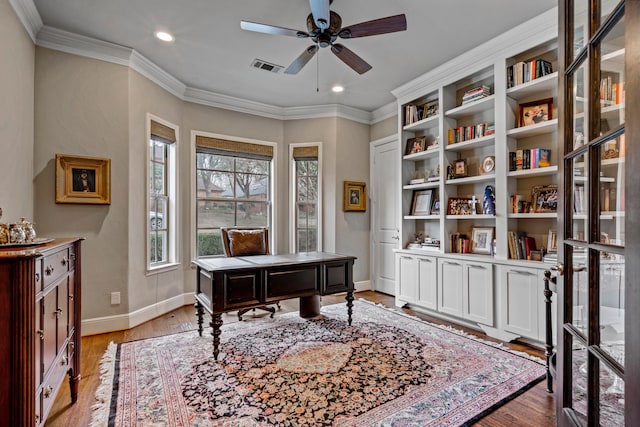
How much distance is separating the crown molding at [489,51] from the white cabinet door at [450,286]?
6.86ft

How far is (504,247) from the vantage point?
303 centimetres

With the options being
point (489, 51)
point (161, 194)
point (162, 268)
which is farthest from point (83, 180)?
point (489, 51)

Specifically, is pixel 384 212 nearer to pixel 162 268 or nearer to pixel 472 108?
pixel 472 108

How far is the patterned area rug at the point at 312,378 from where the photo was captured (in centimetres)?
181

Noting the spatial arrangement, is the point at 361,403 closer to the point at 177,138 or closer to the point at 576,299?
the point at 576,299

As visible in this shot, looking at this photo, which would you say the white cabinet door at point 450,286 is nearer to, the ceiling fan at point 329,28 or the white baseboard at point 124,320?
the ceiling fan at point 329,28

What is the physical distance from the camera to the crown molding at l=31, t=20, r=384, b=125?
9.71ft

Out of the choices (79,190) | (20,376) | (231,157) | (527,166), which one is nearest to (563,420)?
(20,376)

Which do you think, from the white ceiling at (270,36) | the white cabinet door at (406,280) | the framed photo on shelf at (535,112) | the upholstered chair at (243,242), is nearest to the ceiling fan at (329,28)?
the white ceiling at (270,36)

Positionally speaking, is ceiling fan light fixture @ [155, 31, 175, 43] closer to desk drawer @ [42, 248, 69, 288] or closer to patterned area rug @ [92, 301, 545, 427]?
desk drawer @ [42, 248, 69, 288]

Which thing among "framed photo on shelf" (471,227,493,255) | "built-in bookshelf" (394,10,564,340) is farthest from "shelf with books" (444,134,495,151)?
"framed photo on shelf" (471,227,493,255)

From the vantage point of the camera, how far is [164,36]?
301cm

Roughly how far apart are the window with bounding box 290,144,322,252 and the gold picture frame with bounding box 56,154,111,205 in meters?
2.45

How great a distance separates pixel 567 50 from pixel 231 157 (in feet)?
13.3
